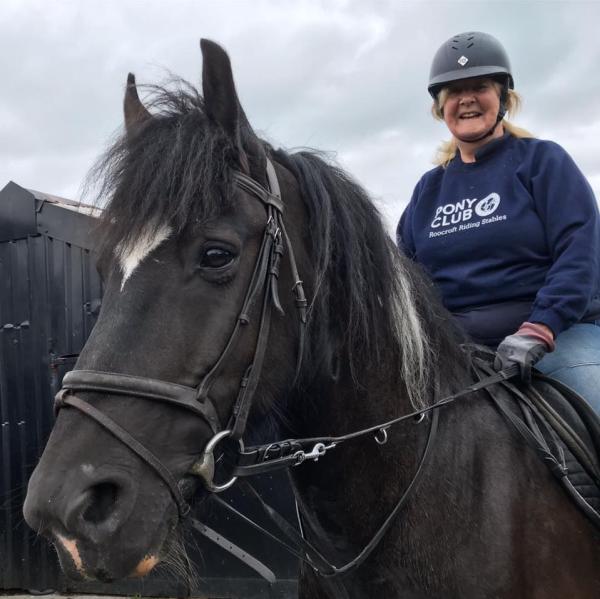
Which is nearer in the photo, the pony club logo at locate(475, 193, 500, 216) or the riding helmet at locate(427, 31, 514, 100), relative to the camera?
the pony club logo at locate(475, 193, 500, 216)

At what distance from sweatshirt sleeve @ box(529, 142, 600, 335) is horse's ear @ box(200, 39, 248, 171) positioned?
1367 millimetres

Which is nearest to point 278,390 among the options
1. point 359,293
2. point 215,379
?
point 215,379

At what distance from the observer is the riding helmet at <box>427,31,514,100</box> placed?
2.98 metres

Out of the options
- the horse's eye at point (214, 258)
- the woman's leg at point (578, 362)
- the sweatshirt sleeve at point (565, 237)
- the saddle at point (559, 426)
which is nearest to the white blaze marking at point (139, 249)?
the horse's eye at point (214, 258)

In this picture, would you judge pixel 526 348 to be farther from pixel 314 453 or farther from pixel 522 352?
pixel 314 453

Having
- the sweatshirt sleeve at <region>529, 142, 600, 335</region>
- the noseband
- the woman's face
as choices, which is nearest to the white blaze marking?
the noseband

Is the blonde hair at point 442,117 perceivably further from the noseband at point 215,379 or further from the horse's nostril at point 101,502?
the horse's nostril at point 101,502

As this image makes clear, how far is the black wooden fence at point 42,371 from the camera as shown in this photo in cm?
568

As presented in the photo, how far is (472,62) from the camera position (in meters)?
2.99

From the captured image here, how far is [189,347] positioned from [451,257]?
1633 millimetres

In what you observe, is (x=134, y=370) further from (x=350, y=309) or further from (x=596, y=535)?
(x=596, y=535)

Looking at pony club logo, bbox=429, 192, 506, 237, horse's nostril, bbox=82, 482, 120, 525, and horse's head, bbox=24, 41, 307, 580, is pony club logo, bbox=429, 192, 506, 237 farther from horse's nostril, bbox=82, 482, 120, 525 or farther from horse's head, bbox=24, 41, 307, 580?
horse's nostril, bbox=82, 482, 120, 525

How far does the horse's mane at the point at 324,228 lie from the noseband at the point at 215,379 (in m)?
0.13

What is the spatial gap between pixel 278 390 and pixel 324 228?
55 cm
